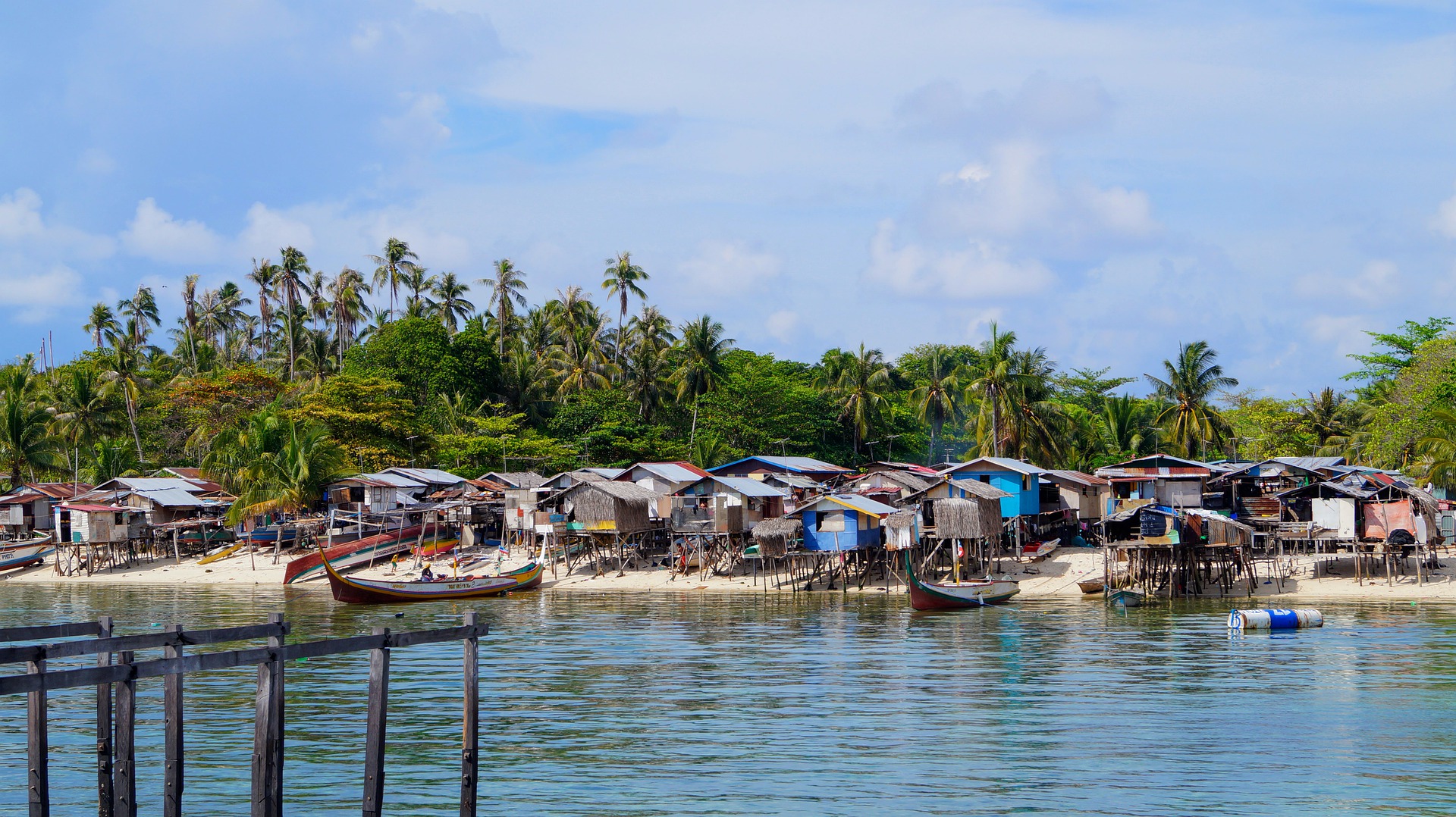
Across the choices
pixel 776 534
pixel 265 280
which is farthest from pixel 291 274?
pixel 776 534

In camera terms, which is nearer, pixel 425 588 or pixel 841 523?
pixel 425 588

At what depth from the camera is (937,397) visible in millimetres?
77812

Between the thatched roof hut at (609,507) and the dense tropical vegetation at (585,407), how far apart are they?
1459 cm

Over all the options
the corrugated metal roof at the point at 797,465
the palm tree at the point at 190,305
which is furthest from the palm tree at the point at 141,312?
the corrugated metal roof at the point at 797,465

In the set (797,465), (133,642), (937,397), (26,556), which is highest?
(937,397)

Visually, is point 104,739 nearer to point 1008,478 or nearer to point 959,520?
point 959,520

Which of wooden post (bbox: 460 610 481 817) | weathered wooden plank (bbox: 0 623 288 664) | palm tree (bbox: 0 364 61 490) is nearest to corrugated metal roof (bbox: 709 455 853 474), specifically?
palm tree (bbox: 0 364 61 490)

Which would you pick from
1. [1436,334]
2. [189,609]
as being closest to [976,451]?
[1436,334]

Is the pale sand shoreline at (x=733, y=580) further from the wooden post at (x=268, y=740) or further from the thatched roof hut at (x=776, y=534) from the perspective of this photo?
the wooden post at (x=268, y=740)

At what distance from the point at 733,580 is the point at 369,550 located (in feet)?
54.4

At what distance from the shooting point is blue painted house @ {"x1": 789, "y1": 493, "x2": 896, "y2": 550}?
4794cm

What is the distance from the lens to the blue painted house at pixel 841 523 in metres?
47.9

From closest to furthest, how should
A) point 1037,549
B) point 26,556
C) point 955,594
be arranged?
point 955,594 < point 1037,549 < point 26,556

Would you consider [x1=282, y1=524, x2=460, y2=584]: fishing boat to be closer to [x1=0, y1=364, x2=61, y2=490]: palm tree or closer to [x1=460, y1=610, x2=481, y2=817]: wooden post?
[x1=0, y1=364, x2=61, y2=490]: palm tree
